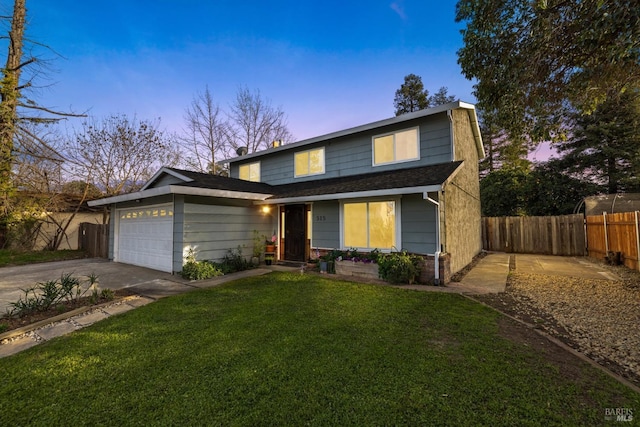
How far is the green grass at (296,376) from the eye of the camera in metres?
2.17

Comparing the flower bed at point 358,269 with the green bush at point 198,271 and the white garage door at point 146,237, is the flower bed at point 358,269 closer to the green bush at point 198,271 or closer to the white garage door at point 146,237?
the green bush at point 198,271

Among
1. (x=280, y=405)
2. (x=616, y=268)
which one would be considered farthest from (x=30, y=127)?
(x=616, y=268)

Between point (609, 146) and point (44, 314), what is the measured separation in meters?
25.5

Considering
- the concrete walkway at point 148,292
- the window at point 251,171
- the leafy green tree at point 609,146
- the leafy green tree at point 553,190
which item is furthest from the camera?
the leafy green tree at point 553,190

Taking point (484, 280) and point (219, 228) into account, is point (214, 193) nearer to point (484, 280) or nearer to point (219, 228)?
point (219, 228)

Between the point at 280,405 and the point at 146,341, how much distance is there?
7.70ft

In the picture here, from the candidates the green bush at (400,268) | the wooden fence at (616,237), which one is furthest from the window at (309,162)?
the wooden fence at (616,237)

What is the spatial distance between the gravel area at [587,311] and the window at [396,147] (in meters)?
4.81

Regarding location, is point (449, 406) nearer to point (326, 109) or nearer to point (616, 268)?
point (616, 268)

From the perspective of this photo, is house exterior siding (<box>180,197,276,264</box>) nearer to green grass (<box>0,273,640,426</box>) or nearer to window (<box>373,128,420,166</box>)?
green grass (<box>0,273,640,426</box>)

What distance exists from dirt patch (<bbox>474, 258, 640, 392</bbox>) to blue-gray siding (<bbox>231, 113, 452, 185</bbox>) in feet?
14.2

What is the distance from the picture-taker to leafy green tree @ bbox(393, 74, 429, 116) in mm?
23844

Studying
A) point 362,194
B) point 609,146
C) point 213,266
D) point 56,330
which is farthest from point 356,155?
point 609,146

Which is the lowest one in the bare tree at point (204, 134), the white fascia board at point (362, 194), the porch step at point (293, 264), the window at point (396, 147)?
the porch step at point (293, 264)
